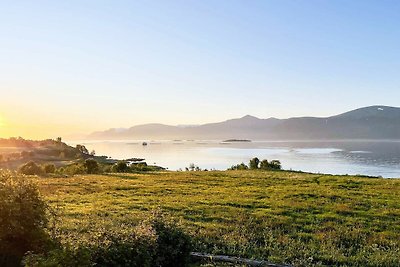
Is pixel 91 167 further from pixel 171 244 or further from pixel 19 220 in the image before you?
pixel 19 220

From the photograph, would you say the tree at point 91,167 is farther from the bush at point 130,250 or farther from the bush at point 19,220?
the bush at point 19,220

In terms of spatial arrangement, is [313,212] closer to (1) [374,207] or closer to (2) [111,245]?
(1) [374,207]

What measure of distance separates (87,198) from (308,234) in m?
17.9

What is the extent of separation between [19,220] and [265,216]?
622 inches

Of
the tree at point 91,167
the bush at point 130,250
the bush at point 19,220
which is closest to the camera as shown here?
the bush at point 130,250

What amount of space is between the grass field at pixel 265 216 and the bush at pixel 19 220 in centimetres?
112

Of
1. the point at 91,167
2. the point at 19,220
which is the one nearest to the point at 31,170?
the point at 91,167

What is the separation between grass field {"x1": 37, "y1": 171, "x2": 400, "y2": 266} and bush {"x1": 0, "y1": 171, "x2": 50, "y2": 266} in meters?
1.12

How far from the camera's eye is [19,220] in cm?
1201

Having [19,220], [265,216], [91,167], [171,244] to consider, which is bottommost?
[265,216]

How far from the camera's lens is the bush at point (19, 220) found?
39.0ft

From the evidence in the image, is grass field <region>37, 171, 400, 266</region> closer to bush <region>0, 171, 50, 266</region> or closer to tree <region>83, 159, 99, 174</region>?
bush <region>0, 171, 50, 266</region>

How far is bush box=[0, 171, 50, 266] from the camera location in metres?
11.9

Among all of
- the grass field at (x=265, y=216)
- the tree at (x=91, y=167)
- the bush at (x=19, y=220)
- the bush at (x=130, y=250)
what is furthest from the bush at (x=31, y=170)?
the bush at (x=19, y=220)
